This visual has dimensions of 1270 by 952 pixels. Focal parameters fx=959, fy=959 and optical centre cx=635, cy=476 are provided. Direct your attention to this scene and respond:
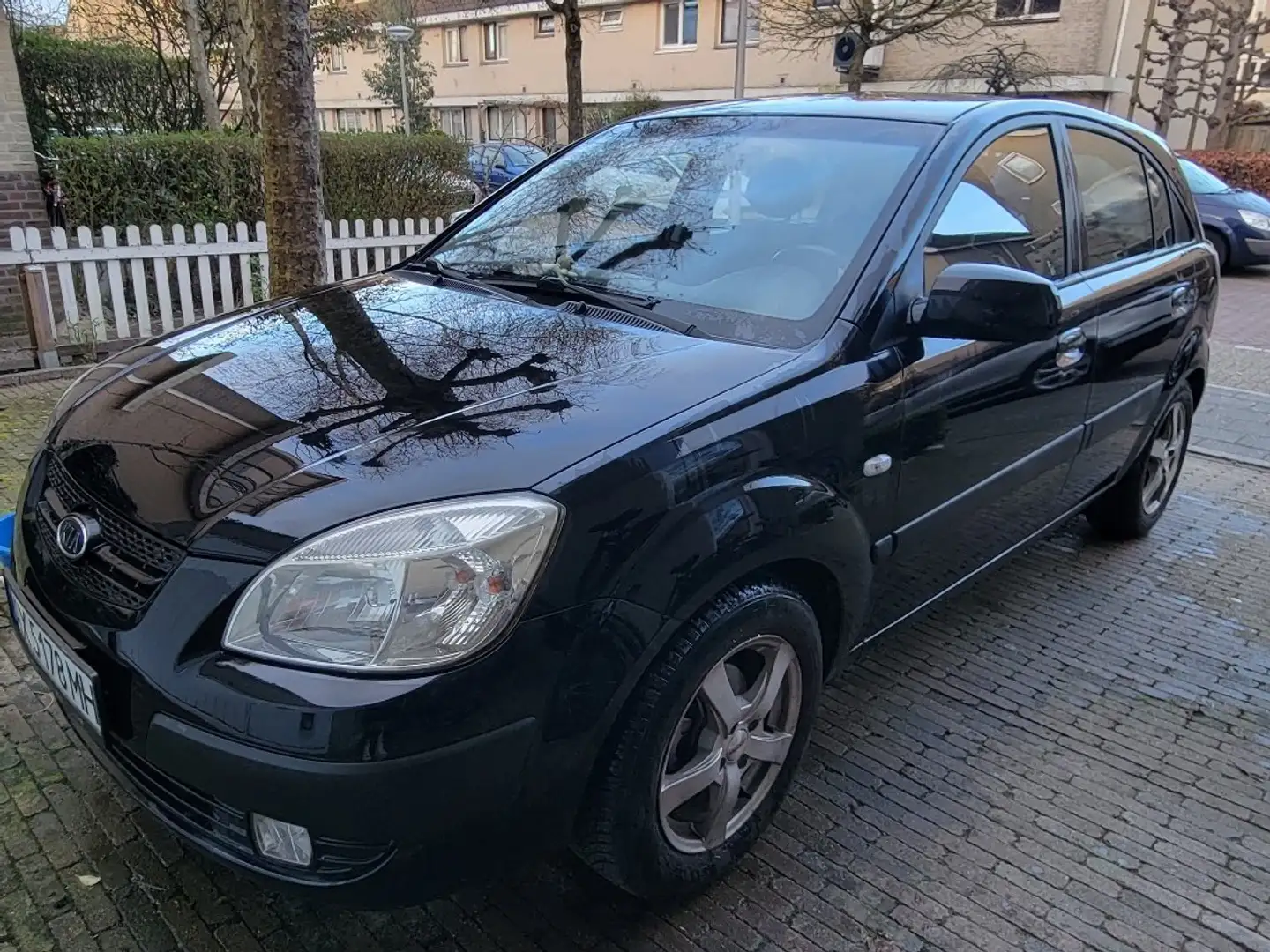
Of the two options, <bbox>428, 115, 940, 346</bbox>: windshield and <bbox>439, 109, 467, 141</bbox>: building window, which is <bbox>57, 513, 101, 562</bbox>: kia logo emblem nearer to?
<bbox>428, 115, 940, 346</bbox>: windshield

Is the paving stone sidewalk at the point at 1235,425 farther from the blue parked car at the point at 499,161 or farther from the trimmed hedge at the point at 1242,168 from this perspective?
the blue parked car at the point at 499,161

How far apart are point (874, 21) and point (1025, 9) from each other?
18.4ft

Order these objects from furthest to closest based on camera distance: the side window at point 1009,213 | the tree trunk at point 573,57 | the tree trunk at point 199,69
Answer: the tree trunk at point 573,57, the tree trunk at point 199,69, the side window at point 1009,213

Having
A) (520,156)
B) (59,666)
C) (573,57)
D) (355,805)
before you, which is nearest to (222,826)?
(355,805)

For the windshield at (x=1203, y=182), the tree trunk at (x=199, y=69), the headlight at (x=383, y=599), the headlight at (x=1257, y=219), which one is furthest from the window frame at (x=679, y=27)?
the headlight at (x=383, y=599)

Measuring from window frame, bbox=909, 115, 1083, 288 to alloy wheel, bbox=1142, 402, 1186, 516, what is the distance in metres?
1.41

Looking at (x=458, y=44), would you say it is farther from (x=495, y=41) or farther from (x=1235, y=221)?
(x=1235, y=221)

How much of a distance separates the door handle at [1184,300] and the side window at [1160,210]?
20 centimetres

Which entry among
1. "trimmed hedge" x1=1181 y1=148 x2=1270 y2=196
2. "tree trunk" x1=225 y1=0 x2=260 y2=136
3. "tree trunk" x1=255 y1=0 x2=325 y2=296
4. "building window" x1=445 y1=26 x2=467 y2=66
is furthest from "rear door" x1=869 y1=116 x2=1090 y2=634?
"building window" x1=445 y1=26 x2=467 y2=66

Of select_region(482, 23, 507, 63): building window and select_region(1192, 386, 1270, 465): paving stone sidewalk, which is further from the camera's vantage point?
select_region(482, 23, 507, 63): building window

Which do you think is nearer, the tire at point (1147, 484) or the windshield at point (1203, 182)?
the tire at point (1147, 484)

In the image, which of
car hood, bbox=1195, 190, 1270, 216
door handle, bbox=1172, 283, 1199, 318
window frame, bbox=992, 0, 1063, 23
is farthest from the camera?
window frame, bbox=992, 0, 1063, 23

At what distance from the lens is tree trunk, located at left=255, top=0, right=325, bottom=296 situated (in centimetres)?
432

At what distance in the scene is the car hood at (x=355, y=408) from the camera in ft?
5.90
